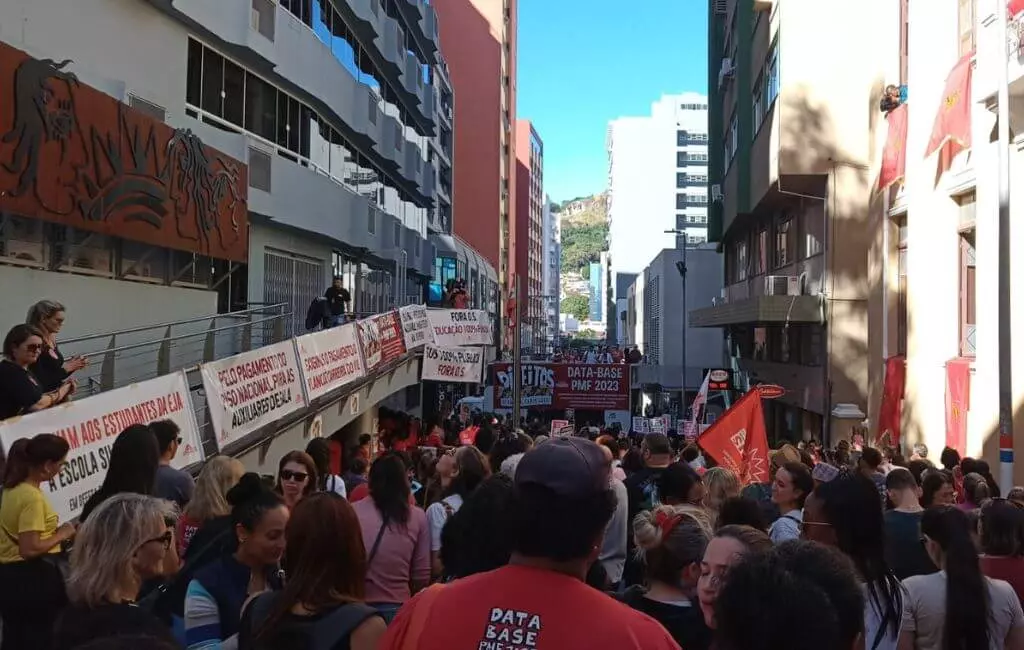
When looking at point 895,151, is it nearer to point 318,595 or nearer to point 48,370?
point 48,370

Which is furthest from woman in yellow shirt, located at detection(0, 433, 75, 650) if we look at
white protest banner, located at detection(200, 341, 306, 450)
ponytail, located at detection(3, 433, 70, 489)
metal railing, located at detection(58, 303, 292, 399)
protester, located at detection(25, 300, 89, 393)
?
white protest banner, located at detection(200, 341, 306, 450)

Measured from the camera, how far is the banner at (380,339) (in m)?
18.8

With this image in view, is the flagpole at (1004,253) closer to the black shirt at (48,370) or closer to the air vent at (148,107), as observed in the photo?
the black shirt at (48,370)

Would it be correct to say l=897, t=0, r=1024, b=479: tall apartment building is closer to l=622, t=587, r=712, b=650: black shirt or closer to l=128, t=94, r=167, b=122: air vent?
l=622, t=587, r=712, b=650: black shirt

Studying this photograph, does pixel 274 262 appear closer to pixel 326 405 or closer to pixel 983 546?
pixel 326 405

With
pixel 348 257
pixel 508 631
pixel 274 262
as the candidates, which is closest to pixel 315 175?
pixel 274 262

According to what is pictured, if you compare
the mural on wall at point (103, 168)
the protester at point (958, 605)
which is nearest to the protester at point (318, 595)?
the protester at point (958, 605)

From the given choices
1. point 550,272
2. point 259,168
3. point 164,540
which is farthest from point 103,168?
point 550,272

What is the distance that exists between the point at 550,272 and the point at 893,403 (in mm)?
151618

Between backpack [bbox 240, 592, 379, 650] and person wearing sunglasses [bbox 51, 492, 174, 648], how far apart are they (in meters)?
0.33

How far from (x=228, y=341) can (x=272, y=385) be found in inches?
164

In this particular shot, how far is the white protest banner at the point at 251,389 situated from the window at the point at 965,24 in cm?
1268

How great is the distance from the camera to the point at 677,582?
13.1ft

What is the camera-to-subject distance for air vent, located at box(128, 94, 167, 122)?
50.3 ft
